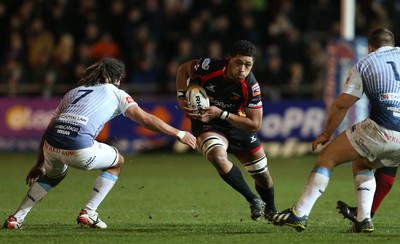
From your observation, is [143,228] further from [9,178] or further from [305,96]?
[305,96]

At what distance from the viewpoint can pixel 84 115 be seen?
367 inches

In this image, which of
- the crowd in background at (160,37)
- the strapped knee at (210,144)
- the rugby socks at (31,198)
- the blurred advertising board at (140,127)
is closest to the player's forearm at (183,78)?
the strapped knee at (210,144)

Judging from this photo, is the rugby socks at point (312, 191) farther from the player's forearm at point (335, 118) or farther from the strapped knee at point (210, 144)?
the strapped knee at point (210, 144)

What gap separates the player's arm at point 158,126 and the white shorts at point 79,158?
1.62 ft

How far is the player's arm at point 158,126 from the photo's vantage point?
891 cm

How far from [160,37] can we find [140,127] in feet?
10.5

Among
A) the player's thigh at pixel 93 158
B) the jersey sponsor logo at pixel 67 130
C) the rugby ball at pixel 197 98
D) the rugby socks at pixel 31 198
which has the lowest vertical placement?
the rugby socks at pixel 31 198

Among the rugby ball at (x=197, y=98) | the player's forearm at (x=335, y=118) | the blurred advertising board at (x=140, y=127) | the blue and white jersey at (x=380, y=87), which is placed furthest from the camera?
the blurred advertising board at (x=140, y=127)

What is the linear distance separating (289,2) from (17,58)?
7045 millimetres

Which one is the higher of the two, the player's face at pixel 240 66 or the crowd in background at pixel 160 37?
the player's face at pixel 240 66

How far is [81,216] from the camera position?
9.45m

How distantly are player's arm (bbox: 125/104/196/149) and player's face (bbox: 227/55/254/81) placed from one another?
4.43 ft

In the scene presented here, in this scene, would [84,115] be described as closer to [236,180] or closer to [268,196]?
[236,180]

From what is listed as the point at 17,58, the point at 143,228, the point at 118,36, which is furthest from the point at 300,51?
the point at 143,228
